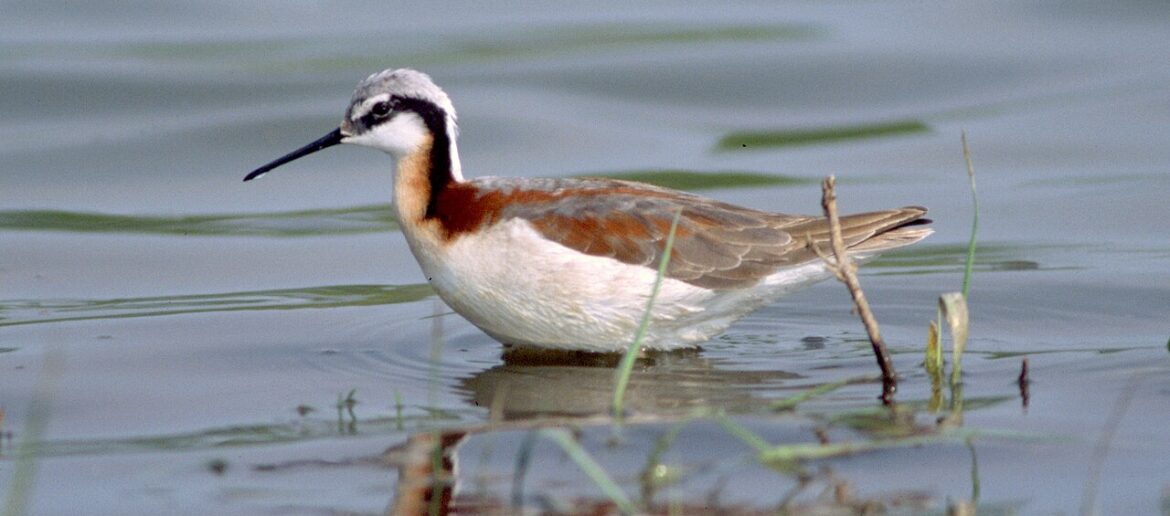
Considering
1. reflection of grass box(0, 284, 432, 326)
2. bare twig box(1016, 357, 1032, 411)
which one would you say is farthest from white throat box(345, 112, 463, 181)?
bare twig box(1016, 357, 1032, 411)

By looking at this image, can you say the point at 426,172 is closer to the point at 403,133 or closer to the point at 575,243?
the point at 403,133

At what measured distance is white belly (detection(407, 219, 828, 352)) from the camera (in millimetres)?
8820

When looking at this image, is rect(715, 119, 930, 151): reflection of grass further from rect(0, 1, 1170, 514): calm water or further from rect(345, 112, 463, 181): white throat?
rect(345, 112, 463, 181): white throat

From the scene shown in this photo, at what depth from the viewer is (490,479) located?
6.67 metres

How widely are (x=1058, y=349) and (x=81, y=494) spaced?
4.99 meters

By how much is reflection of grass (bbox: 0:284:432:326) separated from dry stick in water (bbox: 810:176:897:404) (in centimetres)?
372

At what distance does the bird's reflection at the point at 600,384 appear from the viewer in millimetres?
8117

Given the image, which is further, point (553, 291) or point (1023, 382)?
point (553, 291)

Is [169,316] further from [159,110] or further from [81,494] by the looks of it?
[159,110]

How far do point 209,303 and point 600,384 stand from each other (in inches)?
126

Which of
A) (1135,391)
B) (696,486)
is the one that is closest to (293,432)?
(696,486)

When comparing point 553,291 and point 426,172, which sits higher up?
point 426,172

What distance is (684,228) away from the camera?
9.18 m

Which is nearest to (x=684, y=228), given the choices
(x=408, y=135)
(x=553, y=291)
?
(x=553, y=291)
